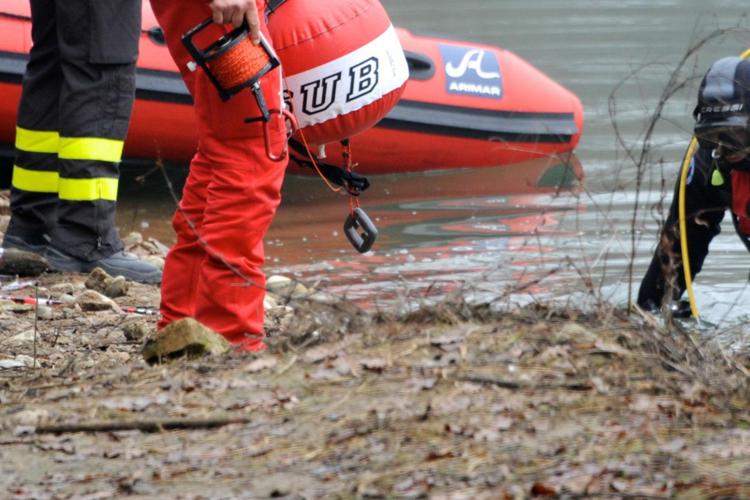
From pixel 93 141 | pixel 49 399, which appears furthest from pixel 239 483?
pixel 93 141

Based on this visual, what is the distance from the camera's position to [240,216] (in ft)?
11.1

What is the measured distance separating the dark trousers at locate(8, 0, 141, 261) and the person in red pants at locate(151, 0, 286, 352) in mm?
1204

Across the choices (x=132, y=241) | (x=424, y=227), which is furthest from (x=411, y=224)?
(x=132, y=241)

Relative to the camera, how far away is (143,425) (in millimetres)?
2617

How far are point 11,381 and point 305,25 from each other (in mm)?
1254

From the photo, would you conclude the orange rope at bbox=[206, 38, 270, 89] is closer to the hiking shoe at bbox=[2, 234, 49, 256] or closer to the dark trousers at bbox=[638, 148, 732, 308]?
the dark trousers at bbox=[638, 148, 732, 308]

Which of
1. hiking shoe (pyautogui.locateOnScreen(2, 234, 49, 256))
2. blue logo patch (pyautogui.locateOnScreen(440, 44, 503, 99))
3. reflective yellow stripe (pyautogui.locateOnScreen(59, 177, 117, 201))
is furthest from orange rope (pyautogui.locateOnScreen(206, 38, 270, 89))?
blue logo patch (pyautogui.locateOnScreen(440, 44, 503, 99))

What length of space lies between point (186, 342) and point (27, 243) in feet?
7.01

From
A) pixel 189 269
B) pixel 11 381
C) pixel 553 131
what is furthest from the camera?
pixel 553 131

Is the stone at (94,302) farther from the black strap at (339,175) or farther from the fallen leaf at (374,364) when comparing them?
the fallen leaf at (374,364)

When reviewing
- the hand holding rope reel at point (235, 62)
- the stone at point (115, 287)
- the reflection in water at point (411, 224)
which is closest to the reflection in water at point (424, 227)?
the reflection in water at point (411, 224)

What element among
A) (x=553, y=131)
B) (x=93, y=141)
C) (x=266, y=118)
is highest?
(x=266, y=118)

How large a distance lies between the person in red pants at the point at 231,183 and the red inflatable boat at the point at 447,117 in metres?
4.21

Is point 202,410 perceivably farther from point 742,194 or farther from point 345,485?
point 742,194
